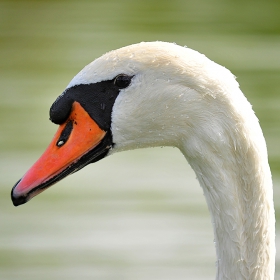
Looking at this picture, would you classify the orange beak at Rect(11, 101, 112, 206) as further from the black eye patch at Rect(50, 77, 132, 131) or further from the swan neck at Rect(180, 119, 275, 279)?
the swan neck at Rect(180, 119, 275, 279)

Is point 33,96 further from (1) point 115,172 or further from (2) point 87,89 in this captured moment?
(2) point 87,89

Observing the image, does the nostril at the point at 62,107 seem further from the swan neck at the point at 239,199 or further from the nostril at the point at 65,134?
the swan neck at the point at 239,199

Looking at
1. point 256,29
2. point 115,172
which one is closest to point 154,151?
point 115,172

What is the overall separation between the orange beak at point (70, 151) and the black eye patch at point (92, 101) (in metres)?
0.02

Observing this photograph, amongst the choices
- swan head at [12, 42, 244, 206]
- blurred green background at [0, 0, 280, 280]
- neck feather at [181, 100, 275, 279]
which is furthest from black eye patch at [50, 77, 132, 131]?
blurred green background at [0, 0, 280, 280]

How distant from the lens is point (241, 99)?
7.92ft

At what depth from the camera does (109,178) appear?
6.04 meters

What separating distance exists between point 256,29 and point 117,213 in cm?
487

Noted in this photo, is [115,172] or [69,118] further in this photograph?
[115,172]

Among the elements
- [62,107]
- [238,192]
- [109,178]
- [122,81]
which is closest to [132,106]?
[122,81]

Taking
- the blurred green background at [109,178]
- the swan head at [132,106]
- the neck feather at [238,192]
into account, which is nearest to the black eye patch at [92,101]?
the swan head at [132,106]

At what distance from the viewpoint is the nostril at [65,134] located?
2.61m

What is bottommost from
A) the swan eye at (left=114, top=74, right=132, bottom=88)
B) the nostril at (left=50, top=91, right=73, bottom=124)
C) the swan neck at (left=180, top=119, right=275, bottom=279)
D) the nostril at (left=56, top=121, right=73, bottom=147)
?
the swan neck at (left=180, top=119, right=275, bottom=279)

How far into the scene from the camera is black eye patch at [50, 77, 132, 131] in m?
2.55
